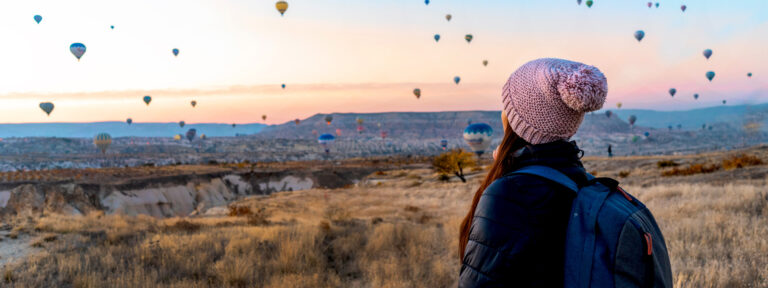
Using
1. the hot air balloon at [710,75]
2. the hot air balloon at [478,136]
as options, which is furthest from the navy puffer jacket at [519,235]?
the hot air balloon at [710,75]

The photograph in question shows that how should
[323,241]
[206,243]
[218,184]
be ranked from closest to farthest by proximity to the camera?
[206,243]
[323,241]
[218,184]

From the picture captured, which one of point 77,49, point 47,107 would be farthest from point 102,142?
point 77,49

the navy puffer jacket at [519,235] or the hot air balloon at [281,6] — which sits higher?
the hot air balloon at [281,6]

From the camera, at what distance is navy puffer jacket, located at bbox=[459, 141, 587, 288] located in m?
1.66

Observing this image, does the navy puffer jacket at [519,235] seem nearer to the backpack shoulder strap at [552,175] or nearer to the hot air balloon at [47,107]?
the backpack shoulder strap at [552,175]

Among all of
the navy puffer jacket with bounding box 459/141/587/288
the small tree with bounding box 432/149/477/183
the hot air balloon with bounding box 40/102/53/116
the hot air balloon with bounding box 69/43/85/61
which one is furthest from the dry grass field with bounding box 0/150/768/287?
the hot air balloon with bounding box 40/102/53/116

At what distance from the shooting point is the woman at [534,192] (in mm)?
1670

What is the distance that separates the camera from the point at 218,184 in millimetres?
44906

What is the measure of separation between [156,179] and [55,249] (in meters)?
34.5

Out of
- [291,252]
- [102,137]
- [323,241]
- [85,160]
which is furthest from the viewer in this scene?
[85,160]

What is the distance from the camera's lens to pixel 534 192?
1.68 metres

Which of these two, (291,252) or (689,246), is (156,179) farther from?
(689,246)

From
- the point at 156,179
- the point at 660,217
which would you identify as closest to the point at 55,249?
the point at 660,217

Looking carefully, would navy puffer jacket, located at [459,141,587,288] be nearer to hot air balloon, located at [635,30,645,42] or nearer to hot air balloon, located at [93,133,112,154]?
hot air balloon, located at [635,30,645,42]
